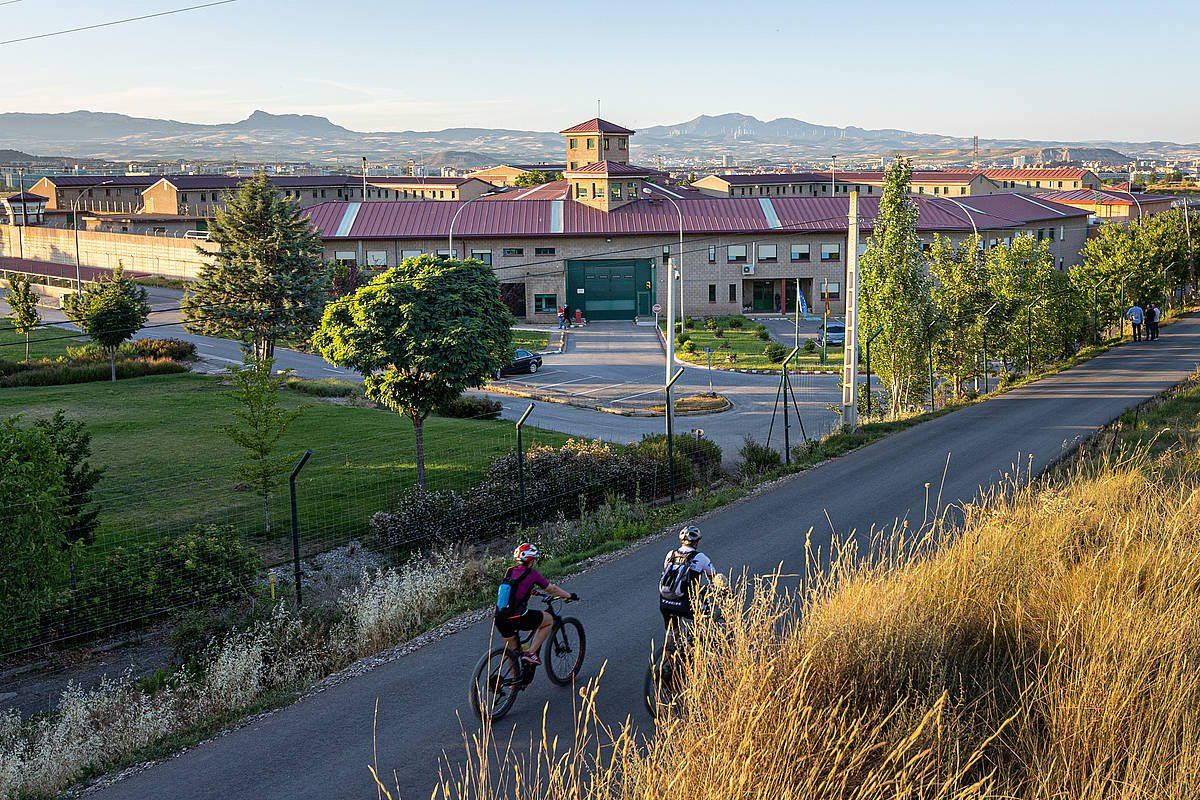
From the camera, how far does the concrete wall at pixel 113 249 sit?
234 feet

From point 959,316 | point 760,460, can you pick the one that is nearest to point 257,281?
point 959,316

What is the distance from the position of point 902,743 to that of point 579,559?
10.3 meters

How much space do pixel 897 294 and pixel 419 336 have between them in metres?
13.9

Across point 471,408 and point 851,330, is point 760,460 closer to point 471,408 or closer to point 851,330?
point 851,330

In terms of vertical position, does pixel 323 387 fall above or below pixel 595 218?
below

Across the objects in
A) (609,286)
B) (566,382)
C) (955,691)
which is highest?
(609,286)

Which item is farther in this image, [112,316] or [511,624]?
[112,316]

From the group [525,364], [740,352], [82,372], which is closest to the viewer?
[82,372]

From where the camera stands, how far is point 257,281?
45562 millimetres

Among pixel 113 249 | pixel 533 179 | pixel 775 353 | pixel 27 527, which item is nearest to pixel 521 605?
pixel 27 527

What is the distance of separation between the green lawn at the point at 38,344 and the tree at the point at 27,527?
104 ft

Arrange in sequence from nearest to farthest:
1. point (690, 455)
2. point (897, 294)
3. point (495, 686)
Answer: point (495, 686)
point (690, 455)
point (897, 294)

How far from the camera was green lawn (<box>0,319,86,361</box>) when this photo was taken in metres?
43.4

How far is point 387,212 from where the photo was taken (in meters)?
68.4
